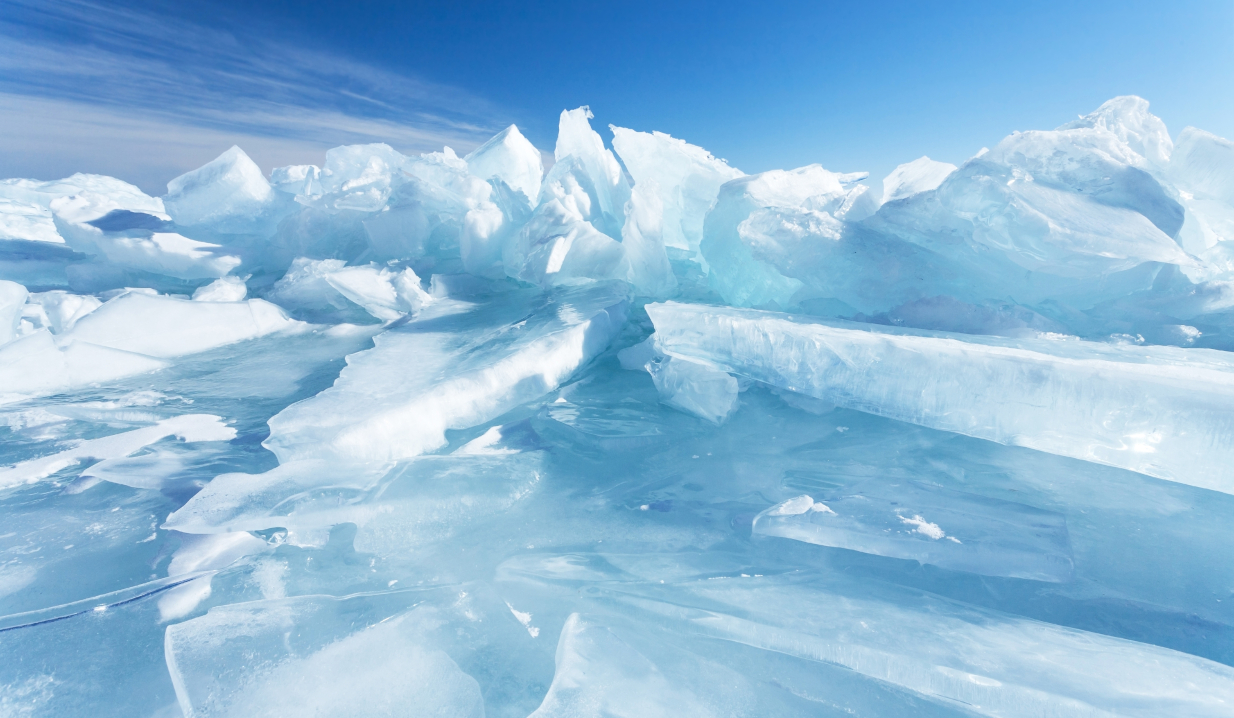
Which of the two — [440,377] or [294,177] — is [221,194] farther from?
[440,377]

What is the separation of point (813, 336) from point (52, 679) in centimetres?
247

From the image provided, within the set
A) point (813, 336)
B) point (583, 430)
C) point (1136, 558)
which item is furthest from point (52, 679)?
point (1136, 558)

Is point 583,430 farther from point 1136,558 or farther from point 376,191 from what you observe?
point 376,191

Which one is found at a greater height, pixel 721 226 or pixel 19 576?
pixel 721 226

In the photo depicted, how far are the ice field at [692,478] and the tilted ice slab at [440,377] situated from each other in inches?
0.8

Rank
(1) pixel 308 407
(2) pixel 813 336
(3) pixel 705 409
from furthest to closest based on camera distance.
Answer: (3) pixel 705 409 < (2) pixel 813 336 < (1) pixel 308 407

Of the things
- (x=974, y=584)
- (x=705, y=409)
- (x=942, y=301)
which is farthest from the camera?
(x=942, y=301)

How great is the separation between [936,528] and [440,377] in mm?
1996

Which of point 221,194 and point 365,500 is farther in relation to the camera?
point 221,194

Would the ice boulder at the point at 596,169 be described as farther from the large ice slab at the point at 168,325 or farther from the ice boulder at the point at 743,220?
the large ice slab at the point at 168,325

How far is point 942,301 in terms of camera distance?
2.86 m

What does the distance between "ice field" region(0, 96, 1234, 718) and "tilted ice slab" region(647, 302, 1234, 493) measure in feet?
0.04

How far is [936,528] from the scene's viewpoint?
157 cm

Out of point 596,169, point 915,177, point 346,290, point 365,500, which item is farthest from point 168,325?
point 915,177
